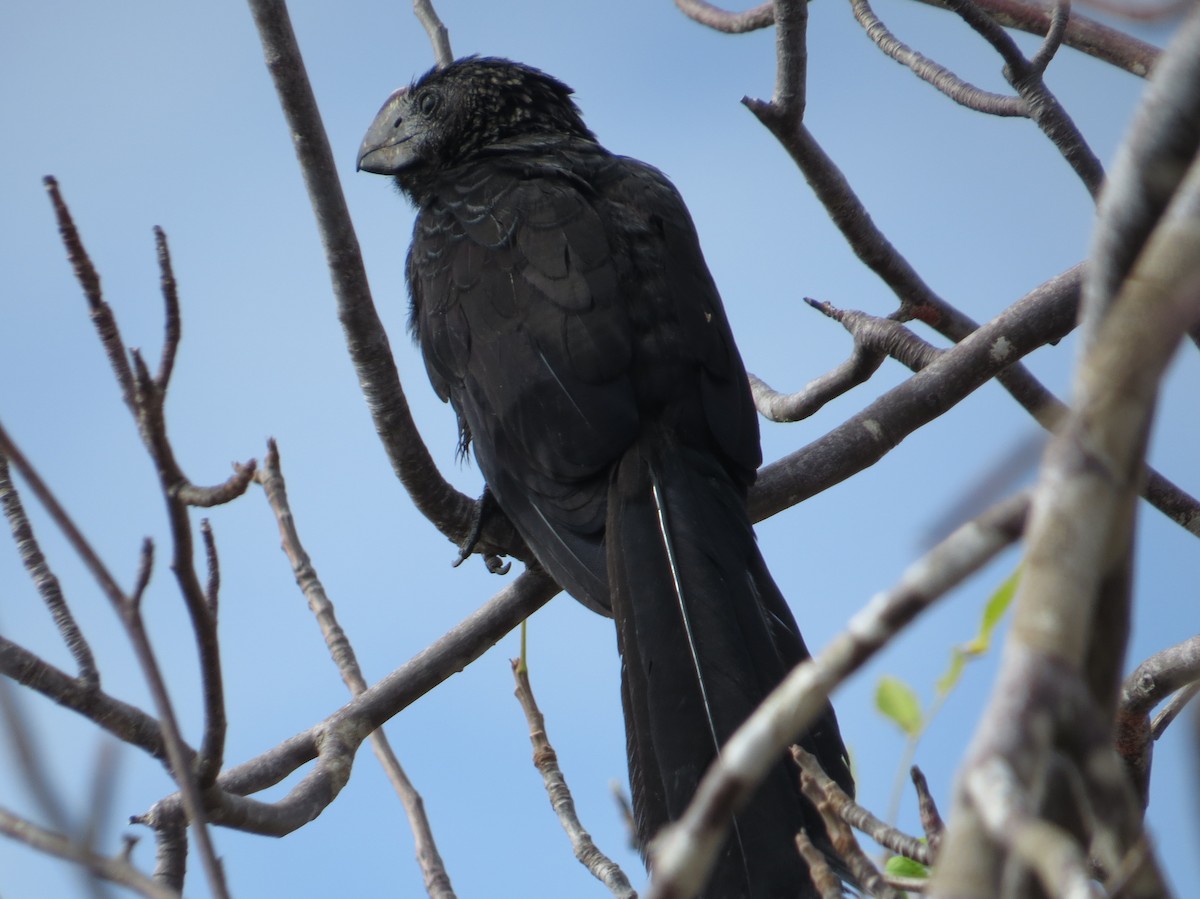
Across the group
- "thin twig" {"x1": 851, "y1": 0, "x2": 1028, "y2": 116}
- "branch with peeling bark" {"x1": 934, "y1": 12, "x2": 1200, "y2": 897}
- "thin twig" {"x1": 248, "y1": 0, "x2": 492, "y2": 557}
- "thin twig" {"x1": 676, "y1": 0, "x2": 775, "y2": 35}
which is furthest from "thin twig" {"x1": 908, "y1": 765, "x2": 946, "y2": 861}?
"thin twig" {"x1": 676, "y1": 0, "x2": 775, "y2": 35}

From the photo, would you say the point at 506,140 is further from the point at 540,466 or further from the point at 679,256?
the point at 540,466

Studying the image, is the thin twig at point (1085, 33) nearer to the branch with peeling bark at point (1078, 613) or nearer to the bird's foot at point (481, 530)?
the bird's foot at point (481, 530)

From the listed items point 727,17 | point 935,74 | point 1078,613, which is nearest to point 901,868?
point 1078,613

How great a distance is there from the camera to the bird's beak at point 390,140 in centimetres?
453


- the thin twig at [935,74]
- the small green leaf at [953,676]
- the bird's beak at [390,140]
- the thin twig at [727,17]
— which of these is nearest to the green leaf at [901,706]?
the small green leaf at [953,676]

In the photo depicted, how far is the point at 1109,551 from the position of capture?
0.79 meters

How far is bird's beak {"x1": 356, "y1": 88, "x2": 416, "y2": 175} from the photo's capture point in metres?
4.53

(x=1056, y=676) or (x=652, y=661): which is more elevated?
(x=652, y=661)

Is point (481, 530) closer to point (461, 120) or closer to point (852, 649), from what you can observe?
point (461, 120)

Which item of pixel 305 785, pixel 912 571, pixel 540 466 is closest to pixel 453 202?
pixel 540 466

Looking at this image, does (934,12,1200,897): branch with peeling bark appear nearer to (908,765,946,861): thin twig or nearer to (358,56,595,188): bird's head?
(908,765,946,861): thin twig

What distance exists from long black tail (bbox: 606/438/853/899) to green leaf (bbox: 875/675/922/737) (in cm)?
22

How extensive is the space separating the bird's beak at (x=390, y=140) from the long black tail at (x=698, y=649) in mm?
1864

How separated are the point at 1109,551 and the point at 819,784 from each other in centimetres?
85
